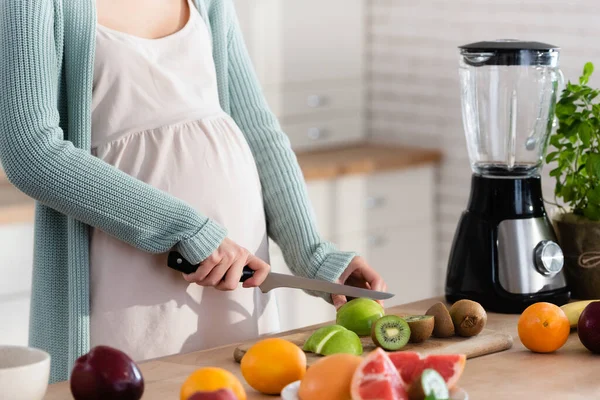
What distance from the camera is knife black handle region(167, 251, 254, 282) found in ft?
4.76

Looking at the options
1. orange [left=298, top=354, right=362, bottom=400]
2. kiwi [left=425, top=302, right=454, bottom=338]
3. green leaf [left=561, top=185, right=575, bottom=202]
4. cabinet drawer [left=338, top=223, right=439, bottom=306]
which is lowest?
cabinet drawer [left=338, top=223, right=439, bottom=306]

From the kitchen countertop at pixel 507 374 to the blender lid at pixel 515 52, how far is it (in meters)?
0.49

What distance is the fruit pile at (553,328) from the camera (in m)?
1.30

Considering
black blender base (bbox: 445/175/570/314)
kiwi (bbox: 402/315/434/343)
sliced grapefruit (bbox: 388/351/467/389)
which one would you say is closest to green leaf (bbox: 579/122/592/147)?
black blender base (bbox: 445/175/570/314)

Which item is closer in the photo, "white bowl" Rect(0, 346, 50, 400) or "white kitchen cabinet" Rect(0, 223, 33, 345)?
"white bowl" Rect(0, 346, 50, 400)

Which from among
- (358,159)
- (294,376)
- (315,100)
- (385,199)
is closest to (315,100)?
(315,100)

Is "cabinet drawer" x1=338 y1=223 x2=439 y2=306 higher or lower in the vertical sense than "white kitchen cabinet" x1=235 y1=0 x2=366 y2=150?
lower

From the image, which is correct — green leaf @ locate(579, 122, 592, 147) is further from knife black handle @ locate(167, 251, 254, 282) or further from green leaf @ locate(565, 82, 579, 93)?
knife black handle @ locate(167, 251, 254, 282)

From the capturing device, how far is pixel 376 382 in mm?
988

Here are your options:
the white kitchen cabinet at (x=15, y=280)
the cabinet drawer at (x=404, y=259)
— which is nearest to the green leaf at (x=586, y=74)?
the white kitchen cabinet at (x=15, y=280)

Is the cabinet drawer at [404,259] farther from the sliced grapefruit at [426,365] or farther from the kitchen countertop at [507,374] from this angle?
the sliced grapefruit at [426,365]

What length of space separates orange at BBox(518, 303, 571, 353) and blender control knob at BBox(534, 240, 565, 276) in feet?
0.85

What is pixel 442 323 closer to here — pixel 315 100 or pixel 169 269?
pixel 169 269

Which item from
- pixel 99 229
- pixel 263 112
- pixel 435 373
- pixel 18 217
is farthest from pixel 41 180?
pixel 18 217
